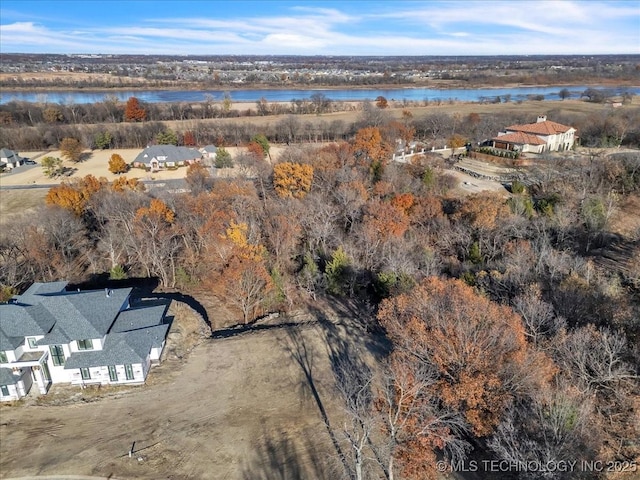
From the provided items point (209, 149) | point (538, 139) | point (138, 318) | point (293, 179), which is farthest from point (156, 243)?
point (538, 139)

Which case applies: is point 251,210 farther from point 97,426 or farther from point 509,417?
point 509,417

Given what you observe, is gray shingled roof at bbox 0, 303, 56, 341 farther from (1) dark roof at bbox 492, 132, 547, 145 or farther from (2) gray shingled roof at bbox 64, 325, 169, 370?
(1) dark roof at bbox 492, 132, 547, 145

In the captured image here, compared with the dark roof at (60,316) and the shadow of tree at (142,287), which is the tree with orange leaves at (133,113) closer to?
the shadow of tree at (142,287)

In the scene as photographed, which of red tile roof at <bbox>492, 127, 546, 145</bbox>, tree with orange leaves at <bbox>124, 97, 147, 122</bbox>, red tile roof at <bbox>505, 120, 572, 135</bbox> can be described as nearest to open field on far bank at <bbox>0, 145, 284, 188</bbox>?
tree with orange leaves at <bbox>124, 97, 147, 122</bbox>

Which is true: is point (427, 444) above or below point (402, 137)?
below

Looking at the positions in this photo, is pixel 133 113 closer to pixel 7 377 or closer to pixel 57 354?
pixel 57 354

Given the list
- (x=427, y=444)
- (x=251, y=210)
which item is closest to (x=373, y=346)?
(x=427, y=444)

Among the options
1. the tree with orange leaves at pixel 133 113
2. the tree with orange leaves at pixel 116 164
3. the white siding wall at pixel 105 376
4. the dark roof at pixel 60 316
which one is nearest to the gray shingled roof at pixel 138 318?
the dark roof at pixel 60 316
